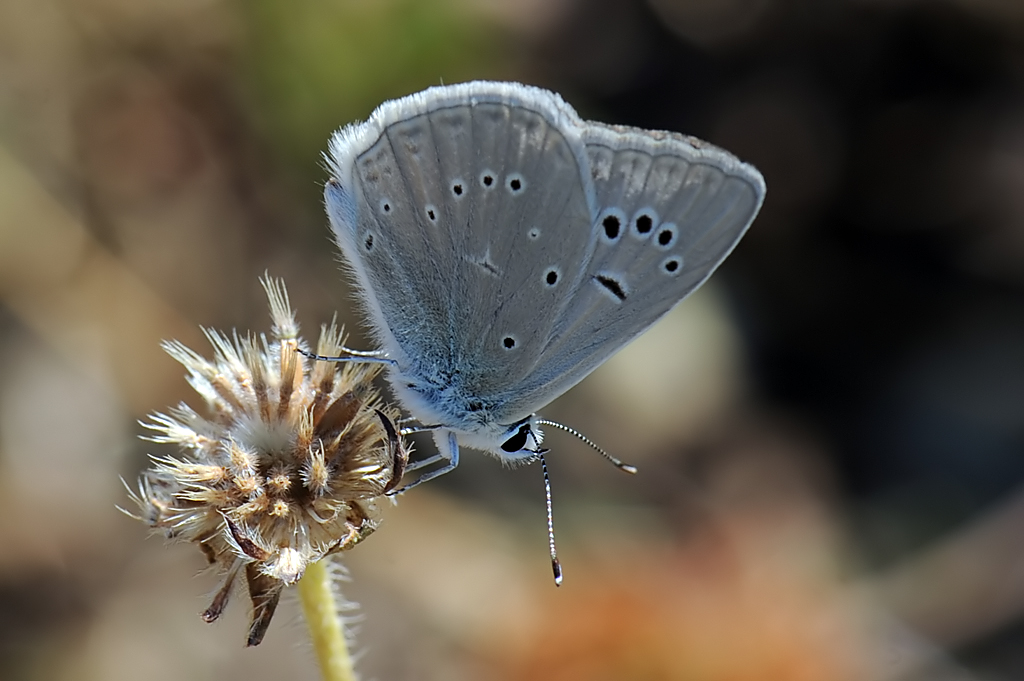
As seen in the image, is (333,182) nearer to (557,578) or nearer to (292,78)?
(557,578)

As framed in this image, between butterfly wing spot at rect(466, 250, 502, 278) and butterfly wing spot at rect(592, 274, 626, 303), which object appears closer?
butterfly wing spot at rect(592, 274, 626, 303)

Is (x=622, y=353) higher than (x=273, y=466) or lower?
higher

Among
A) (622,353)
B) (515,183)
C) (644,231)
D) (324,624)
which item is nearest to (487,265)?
(515,183)

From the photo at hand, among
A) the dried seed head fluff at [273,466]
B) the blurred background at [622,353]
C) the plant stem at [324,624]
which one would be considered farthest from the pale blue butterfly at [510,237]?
the blurred background at [622,353]

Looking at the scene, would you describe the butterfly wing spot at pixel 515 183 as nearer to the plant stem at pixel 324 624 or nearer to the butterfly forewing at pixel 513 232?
the butterfly forewing at pixel 513 232

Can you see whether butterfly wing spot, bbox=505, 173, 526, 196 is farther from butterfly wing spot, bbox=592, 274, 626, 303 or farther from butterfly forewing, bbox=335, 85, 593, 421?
butterfly wing spot, bbox=592, 274, 626, 303

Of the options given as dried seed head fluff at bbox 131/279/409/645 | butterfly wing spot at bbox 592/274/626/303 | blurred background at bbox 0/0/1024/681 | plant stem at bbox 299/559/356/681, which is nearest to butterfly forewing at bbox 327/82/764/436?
butterfly wing spot at bbox 592/274/626/303

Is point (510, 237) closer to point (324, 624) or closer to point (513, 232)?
point (513, 232)
